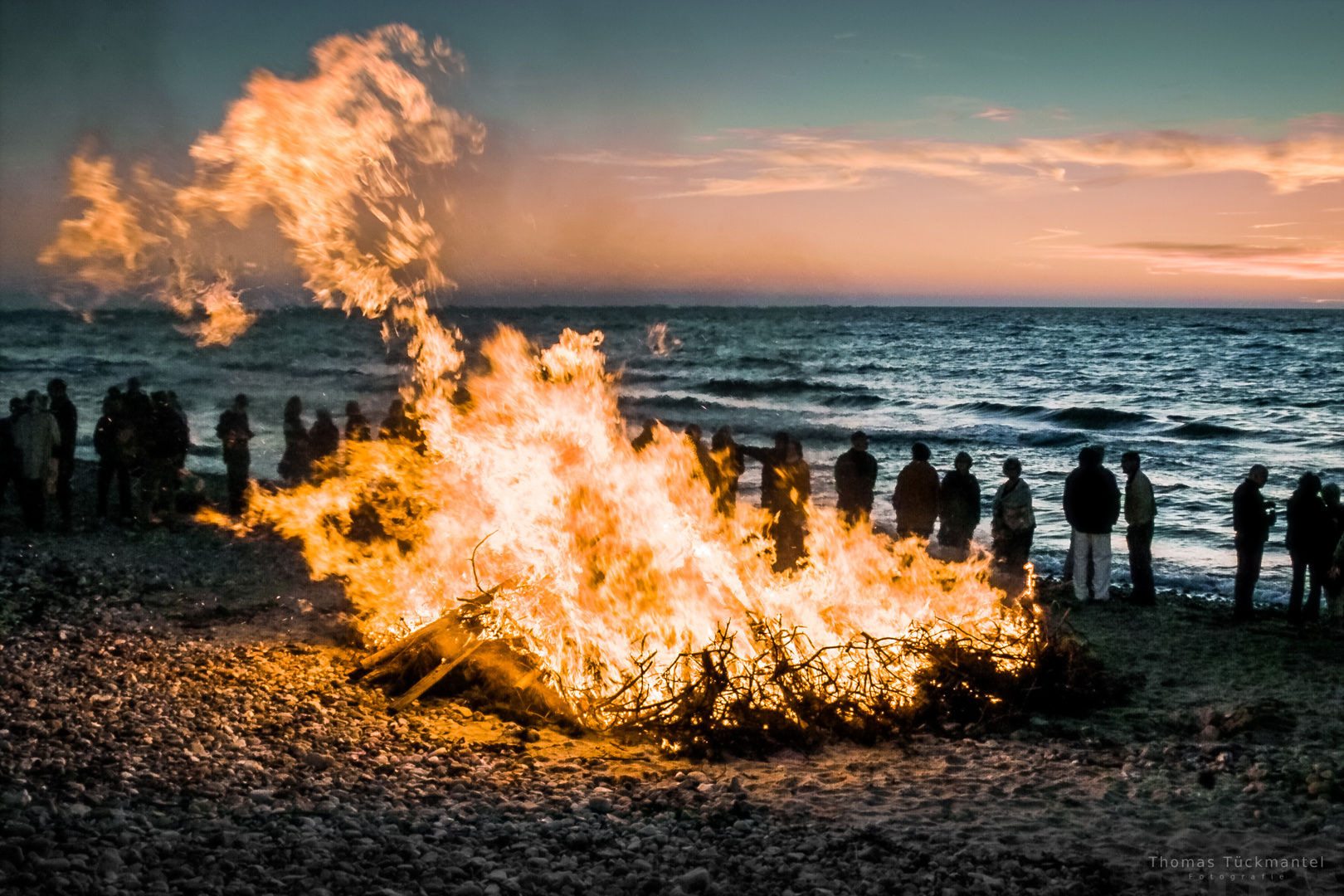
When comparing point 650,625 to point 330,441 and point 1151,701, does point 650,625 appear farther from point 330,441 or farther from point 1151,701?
point 330,441

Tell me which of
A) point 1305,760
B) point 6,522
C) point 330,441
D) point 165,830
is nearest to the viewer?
point 165,830

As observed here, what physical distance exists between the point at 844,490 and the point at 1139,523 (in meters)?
3.96

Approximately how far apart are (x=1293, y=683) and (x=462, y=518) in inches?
325

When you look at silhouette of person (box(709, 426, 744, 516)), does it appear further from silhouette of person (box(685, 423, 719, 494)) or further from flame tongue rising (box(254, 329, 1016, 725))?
flame tongue rising (box(254, 329, 1016, 725))

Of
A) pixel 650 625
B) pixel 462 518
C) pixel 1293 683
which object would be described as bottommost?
pixel 1293 683

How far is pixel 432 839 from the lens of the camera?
5.71 metres

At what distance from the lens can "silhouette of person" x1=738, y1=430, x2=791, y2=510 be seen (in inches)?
568

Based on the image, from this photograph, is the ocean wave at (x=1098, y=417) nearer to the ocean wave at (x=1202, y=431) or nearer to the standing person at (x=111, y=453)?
the ocean wave at (x=1202, y=431)

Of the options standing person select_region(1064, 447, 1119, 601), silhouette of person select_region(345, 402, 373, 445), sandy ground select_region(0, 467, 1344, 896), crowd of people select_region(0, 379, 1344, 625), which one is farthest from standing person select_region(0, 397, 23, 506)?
standing person select_region(1064, 447, 1119, 601)

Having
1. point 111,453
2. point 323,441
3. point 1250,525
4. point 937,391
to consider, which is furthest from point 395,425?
point 937,391

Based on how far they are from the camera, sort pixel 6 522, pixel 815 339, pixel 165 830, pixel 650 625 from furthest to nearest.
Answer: pixel 815 339 < pixel 6 522 < pixel 650 625 < pixel 165 830

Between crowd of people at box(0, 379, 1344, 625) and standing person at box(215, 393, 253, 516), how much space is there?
3 centimetres

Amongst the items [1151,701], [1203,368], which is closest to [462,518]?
[1151,701]

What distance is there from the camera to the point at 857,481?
1452cm
